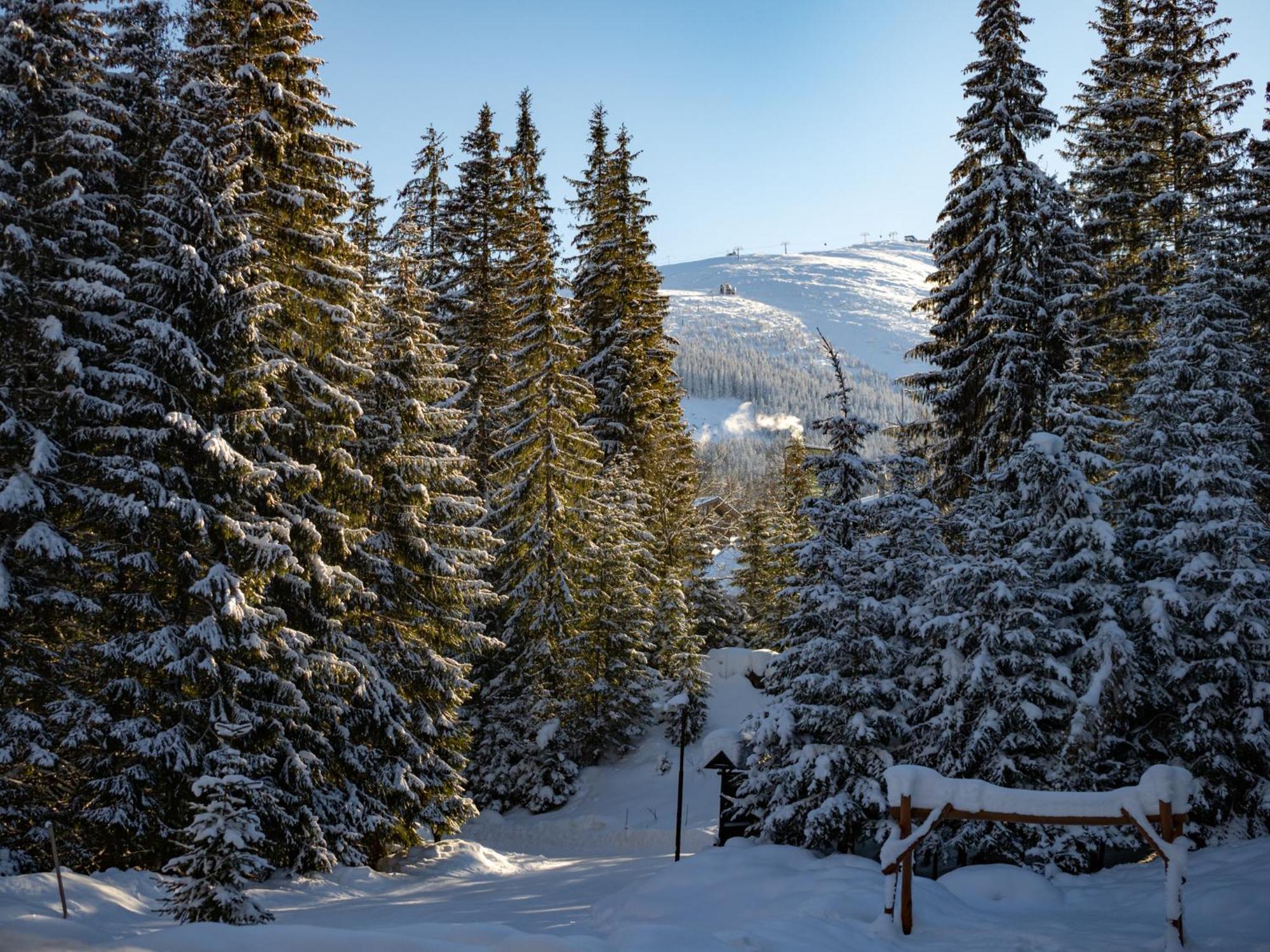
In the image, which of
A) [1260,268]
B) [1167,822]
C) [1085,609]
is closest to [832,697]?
[1085,609]

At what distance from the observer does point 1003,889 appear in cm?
1037

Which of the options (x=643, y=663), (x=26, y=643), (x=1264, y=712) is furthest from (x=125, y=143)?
(x=1264, y=712)

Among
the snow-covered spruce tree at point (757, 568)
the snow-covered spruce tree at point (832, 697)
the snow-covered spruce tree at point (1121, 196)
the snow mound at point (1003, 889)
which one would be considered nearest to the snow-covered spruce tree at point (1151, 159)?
the snow-covered spruce tree at point (1121, 196)

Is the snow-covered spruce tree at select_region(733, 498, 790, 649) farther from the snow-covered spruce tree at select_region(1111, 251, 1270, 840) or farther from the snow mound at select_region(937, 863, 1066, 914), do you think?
the snow mound at select_region(937, 863, 1066, 914)

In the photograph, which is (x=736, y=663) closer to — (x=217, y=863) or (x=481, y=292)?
(x=481, y=292)

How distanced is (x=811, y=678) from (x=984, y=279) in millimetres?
9981

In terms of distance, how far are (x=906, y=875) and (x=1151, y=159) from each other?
768 inches

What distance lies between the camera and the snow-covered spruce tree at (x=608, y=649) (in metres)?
25.0

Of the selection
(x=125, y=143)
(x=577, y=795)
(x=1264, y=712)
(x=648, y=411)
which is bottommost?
(x=577, y=795)

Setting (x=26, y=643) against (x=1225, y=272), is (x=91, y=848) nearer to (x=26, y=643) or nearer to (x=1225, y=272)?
(x=26, y=643)

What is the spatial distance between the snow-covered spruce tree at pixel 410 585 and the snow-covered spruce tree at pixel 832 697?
671 cm

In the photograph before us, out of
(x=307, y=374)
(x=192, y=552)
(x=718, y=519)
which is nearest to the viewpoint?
(x=192, y=552)

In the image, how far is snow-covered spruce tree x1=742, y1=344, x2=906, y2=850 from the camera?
13.4 metres

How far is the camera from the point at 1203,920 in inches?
344
